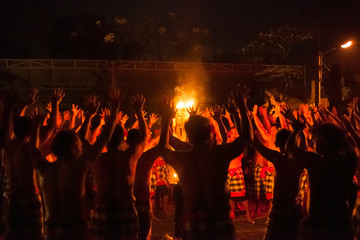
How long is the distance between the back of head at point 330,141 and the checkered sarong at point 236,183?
15.8 feet

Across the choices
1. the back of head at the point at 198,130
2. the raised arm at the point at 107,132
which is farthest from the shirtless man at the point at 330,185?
the raised arm at the point at 107,132

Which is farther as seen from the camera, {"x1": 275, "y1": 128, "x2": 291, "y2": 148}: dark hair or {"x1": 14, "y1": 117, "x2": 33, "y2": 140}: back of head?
{"x1": 275, "y1": 128, "x2": 291, "y2": 148}: dark hair

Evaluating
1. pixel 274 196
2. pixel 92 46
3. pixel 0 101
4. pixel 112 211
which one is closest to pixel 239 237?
pixel 274 196

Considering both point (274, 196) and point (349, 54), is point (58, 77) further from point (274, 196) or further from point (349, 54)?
point (274, 196)

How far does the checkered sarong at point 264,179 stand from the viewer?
8.87m

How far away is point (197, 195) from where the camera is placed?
376cm

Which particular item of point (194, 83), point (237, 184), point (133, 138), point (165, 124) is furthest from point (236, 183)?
point (194, 83)

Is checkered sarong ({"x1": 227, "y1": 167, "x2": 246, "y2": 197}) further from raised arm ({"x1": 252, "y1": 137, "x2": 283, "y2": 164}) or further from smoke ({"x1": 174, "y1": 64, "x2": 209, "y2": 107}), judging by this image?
smoke ({"x1": 174, "y1": 64, "x2": 209, "y2": 107})

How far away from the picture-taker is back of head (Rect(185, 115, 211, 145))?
148 inches

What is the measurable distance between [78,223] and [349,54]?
23227 mm

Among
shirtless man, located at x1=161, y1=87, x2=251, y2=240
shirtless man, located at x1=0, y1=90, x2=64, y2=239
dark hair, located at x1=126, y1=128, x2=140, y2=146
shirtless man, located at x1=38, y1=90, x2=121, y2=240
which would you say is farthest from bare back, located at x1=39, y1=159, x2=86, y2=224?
shirtless man, located at x1=161, y1=87, x2=251, y2=240

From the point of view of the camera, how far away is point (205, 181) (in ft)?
12.3

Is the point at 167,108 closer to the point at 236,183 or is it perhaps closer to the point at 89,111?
the point at 89,111

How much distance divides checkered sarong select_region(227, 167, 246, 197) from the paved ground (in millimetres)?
579
